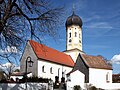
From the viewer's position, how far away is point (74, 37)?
66938 millimetres

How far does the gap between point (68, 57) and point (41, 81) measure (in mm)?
38668

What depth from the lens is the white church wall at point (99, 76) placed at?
158ft

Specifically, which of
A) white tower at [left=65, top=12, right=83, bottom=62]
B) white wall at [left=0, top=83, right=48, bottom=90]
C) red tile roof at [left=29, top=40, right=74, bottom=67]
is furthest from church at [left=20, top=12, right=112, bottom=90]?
white wall at [left=0, top=83, right=48, bottom=90]

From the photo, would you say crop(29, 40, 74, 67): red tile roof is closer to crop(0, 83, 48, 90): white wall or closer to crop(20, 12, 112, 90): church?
crop(20, 12, 112, 90): church

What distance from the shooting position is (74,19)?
6794 cm

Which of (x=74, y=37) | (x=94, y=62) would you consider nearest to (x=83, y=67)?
(x=94, y=62)

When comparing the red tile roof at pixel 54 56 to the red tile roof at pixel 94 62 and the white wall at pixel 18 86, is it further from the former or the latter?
the white wall at pixel 18 86

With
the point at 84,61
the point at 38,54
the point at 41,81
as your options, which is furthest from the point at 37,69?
the point at 41,81

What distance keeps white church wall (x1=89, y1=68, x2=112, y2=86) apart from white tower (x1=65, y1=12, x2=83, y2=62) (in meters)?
15.8

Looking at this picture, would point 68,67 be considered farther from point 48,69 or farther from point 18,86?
point 18,86

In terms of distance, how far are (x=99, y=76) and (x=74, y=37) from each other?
1929 centimetres

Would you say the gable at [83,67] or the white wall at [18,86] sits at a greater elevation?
the gable at [83,67]

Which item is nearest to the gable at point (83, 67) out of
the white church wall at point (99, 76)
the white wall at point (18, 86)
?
the white church wall at point (99, 76)

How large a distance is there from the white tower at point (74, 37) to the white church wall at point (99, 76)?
15.8 metres
